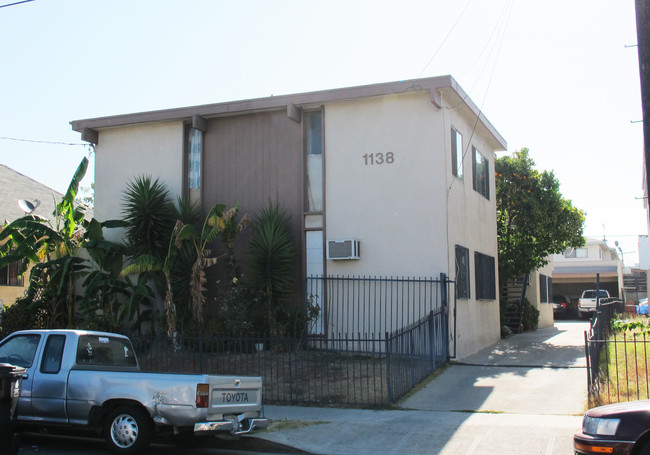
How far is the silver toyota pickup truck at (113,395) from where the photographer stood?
802 centimetres

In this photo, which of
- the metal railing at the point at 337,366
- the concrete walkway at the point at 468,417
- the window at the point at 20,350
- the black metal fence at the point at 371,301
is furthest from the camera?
the black metal fence at the point at 371,301

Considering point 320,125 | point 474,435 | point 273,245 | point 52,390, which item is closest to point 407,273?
point 273,245

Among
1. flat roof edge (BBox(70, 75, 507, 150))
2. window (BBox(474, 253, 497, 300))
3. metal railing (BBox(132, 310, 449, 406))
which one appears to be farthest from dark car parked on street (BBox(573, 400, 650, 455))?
window (BBox(474, 253, 497, 300))

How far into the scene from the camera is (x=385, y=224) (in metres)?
15.8

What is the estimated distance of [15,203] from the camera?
23.5 metres

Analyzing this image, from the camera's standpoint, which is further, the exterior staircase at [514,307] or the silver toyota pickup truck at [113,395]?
the exterior staircase at [514,307]

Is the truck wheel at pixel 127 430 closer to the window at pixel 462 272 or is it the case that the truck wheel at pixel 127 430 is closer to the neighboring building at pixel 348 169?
the neighboring building at pixel 348 169

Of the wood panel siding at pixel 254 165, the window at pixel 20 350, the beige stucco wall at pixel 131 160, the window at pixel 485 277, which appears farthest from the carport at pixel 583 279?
the window at pixel 20 350

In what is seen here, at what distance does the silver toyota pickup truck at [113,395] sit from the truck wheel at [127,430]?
12 millimetres

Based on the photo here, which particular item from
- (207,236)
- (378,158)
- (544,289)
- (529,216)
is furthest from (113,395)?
(544,289)

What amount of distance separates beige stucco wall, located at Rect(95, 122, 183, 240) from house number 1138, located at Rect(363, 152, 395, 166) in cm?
519

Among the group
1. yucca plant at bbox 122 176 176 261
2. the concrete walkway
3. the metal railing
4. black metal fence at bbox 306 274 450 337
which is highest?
yucca plant at bbox 122 176 176 261

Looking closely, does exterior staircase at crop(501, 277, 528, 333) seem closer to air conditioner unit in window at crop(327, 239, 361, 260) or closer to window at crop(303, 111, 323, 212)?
air conditioner unit in window at crop(327, 239, 361, 260)

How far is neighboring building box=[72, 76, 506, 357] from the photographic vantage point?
15.5 m
